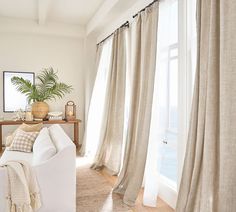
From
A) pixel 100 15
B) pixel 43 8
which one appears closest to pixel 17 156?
pixel 43 8

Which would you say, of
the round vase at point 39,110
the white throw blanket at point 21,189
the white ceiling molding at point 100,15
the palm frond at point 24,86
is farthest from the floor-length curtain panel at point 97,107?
the white throw blanket at point 21,189

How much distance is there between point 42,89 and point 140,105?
3.26m

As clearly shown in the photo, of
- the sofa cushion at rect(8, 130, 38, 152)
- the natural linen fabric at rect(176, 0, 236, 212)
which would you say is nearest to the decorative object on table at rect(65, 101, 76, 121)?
the sofa cushion at rect(8, 130, 38, 152)

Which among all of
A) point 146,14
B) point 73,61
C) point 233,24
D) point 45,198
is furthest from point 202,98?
point 73,61

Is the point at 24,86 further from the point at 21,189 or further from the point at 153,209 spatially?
the point at 153,209

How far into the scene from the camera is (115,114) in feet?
12.6

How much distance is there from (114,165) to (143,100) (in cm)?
145

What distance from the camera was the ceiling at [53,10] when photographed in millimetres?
4211

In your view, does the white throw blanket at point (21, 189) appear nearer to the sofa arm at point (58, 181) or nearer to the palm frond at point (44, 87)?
the sofa arm at point (58, 181)

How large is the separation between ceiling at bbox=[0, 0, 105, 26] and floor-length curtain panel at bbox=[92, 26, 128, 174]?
0.97 meters

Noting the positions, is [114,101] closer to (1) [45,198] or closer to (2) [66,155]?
(2) [66,155]

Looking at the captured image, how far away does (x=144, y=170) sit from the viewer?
9.23 feet

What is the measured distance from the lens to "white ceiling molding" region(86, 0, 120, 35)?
149 inches

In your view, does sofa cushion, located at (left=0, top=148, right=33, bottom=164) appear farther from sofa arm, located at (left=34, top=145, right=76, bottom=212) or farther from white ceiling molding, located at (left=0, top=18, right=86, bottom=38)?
white ceiling molding, located at (left=0, top=18, right=86, bottom=38)
